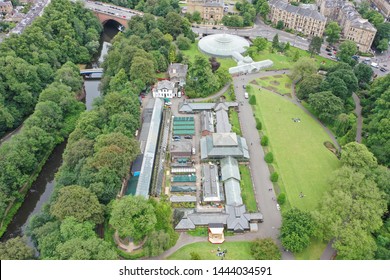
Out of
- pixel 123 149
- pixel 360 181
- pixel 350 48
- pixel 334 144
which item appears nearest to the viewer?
pixel 360 181

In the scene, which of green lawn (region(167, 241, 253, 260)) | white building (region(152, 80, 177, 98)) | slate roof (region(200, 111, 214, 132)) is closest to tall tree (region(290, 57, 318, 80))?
slate roof (region(200, 111, 214, 132))

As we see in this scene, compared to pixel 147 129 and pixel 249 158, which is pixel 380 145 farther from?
pixel 147 129

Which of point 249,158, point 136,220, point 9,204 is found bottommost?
point 9,204

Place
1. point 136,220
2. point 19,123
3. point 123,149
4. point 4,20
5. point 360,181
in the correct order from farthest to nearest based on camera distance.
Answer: point 4,20 → point 19,123 → point 123,149 → point 360,181 → point 136,220

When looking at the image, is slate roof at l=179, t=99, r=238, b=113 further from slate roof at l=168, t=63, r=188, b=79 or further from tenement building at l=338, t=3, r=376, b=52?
tenement building at l=338, t=3, r=376, b=52

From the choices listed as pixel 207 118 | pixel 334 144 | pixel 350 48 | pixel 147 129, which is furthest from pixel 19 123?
pixel 350 48

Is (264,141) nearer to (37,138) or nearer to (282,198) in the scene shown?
(282,198)

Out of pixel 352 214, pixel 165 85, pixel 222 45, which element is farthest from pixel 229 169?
pixel 222 45
